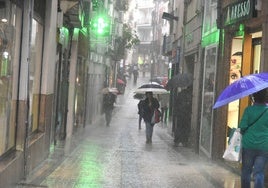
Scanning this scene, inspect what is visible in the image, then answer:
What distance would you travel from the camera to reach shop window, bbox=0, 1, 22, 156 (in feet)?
29.0

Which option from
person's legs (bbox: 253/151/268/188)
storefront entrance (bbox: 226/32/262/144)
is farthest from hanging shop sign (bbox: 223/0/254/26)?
person's legs (bbox: 253/151/268/188)

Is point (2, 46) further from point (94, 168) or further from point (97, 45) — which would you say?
point (97, 45)

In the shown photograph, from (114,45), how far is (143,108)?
1017 inches

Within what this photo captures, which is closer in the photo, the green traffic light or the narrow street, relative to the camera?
the narrow street

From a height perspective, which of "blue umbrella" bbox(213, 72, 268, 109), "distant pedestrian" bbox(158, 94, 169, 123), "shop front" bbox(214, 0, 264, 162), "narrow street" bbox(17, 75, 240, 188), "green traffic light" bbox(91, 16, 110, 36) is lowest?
"narrow street" bbox(17, 75, 240, 188)

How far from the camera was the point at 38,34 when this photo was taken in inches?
495

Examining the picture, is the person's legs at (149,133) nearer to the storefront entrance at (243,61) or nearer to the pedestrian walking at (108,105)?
the storefront entrance at (243,61)

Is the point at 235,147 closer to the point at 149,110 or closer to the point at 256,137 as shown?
the point at 256,137

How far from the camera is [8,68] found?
9.32 meters

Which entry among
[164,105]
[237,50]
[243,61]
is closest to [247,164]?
[243,61]

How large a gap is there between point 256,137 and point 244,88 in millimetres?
706

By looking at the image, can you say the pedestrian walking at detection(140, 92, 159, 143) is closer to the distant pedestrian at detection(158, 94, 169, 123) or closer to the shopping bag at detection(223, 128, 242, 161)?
the shopping bag at detection(223, 128, 242, 161)

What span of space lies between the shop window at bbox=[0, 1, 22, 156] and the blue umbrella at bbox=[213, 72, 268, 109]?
11.0ft

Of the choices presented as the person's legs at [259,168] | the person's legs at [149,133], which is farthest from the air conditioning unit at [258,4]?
the person's legs at [149,133]
